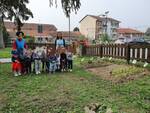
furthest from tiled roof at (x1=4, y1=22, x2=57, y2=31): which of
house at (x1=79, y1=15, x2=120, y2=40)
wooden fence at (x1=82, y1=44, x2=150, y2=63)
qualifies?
wooden fence at (x1=82, y1=44, x2=150, y2=63)

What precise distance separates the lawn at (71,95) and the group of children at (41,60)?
208 centimetres

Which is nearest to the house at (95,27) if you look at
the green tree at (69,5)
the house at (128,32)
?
the house at (128,32)

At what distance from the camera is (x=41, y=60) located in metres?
12.4

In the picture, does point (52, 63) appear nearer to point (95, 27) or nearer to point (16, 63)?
A: point (16, 63)

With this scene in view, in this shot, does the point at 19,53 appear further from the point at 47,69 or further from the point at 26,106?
the point at 26,106

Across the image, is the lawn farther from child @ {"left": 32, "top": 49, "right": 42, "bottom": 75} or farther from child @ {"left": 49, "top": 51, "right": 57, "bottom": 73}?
child @ {"left": 49, "top": 51, "right": 57, "bottom": 73}

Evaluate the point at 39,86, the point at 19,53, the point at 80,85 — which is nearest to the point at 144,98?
the point at 80,85

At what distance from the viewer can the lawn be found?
616 cm

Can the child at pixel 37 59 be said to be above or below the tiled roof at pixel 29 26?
below

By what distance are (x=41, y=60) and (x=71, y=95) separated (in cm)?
523

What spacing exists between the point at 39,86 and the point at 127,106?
10.8ft

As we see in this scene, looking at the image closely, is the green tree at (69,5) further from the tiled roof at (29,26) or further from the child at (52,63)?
the tiled roof at (29,26)

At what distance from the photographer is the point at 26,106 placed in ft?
20.9

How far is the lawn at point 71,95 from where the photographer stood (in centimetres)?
616
